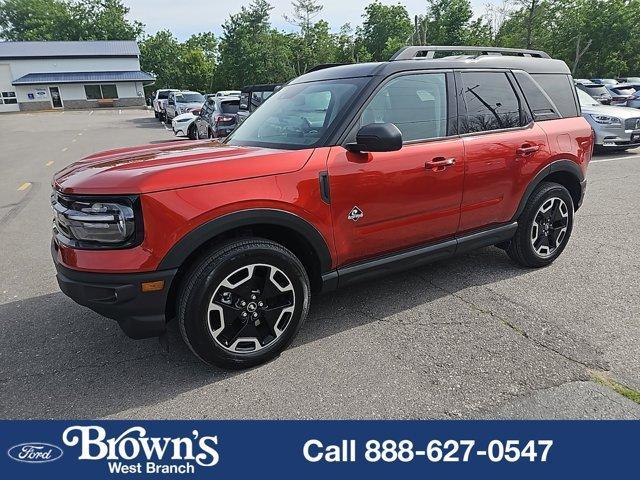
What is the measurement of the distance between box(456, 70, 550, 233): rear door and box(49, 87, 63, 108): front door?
57162 millimetres

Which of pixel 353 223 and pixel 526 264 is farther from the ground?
pixel 353 223

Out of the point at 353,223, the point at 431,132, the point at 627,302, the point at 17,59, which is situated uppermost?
the point at 17,59

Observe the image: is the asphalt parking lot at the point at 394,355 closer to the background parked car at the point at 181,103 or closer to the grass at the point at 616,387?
the grass at the point at 616,387

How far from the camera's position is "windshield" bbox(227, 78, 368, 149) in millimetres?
3070

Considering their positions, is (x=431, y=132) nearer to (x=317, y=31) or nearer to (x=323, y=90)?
(x=323, y=90)

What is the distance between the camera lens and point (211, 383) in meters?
2.71

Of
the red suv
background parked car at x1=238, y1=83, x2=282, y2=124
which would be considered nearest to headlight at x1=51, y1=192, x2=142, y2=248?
the red suv

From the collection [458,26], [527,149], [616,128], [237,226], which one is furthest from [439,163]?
[458,26]

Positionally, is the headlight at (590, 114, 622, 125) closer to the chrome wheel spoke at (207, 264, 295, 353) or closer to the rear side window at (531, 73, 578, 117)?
the rear side window at (531, 73, 578, 117)

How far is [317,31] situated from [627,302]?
64.4m

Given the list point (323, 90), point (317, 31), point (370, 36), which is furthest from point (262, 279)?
point (370, 36)

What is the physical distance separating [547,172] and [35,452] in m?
4.14

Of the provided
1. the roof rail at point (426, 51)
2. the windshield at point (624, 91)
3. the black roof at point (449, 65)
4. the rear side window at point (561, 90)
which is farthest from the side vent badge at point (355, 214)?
the windshield at point (624, 91)

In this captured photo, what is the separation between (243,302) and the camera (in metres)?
2.73
